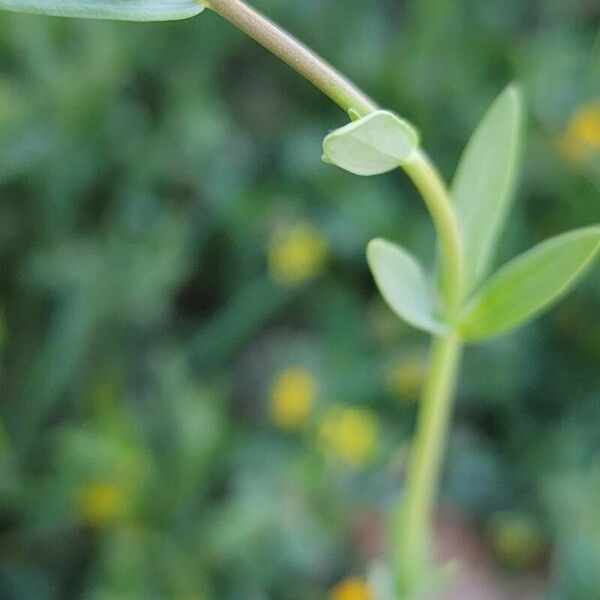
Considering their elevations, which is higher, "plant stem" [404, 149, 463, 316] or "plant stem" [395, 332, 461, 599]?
"plant stem" [404, 149, 463, 316]

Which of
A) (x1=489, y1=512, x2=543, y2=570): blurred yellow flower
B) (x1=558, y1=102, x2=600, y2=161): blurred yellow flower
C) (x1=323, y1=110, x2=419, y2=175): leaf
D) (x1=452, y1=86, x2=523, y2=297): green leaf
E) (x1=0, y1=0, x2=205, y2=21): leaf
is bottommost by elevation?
(x1=489, y1=512, x2=543, y2=570): blurred yellow flower

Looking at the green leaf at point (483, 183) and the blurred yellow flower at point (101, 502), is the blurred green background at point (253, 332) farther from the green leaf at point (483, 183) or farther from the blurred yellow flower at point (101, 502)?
the green leaf at point (483, 183)

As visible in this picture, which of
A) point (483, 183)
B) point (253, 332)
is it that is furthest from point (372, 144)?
point (253, 332)

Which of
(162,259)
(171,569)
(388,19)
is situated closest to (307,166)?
(162,259)

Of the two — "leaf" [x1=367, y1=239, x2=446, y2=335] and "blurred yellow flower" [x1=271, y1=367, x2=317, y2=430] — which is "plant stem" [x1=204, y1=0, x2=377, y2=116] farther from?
"blurred yellow flower" [x1=271, y1=367, x2=317, y2=430]

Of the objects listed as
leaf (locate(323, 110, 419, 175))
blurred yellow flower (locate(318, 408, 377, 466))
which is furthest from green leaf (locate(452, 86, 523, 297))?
blurred yellow flower (locate(318, 408, 377, 466))

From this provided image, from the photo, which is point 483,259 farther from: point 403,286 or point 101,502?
point 101,502

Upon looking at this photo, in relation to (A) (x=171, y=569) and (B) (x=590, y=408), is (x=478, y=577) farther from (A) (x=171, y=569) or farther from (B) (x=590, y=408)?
(A) (x=171, y=569)
